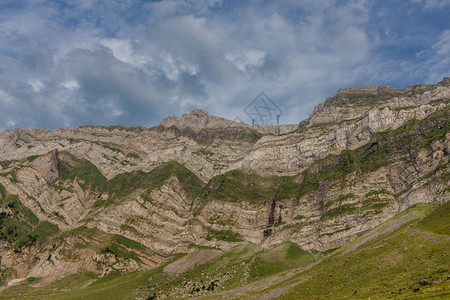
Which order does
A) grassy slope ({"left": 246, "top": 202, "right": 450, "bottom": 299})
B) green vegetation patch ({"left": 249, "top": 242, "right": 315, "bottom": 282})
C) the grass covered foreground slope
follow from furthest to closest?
green vegetation patch ({"left": 249, "top": 242, "right": 315, "bottom": 282})
the grass covered foreground slope
grassy slope ({"left": 246, "top": 202, "right": 450, "bottom": 299})

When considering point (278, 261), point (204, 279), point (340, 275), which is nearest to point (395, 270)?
point (340, 275)

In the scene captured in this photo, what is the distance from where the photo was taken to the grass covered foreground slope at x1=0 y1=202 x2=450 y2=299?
64.7 metres

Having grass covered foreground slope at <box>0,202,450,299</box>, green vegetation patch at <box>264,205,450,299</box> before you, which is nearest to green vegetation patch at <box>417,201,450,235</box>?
grass covered foreground slope at <box>0,202,450,299</box>

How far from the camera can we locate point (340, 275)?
9325 cm

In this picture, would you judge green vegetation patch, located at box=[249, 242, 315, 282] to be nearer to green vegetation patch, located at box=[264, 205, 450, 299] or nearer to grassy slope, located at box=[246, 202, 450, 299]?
green vegetation patch, located at box=[264, 205, 450, 299]

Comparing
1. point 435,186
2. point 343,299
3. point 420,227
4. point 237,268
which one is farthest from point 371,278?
point 435,186

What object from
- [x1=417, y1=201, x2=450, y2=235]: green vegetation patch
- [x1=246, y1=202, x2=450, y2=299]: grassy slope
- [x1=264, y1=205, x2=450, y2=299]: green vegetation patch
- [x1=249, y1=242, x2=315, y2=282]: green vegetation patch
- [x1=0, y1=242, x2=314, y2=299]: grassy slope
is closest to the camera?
[x1=264, y1=205, x2=450, y2=299]: green vegetation patch

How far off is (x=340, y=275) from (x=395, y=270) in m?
18.5

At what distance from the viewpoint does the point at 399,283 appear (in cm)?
A: 6419

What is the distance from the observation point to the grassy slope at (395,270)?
57.4m

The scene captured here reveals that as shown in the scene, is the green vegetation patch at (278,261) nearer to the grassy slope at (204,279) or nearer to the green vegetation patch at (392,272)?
the grassy slope at (204,279)

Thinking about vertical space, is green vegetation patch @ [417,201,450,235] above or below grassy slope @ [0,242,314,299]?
above

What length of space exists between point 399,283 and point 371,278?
14.1 meters

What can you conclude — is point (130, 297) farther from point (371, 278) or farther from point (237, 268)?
point (371, 278)
